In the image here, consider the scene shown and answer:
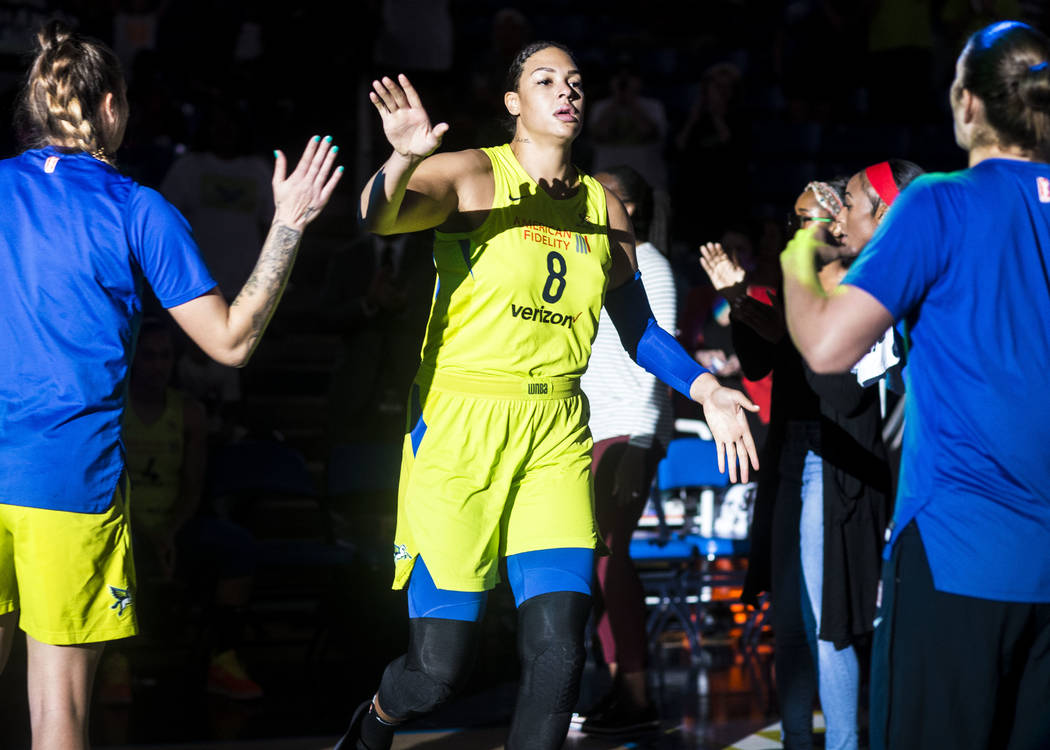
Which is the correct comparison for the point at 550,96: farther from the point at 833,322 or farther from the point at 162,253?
the point at 833,322

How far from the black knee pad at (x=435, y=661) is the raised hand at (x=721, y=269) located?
3.68 ft

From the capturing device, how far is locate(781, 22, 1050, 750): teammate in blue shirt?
2.02 meters

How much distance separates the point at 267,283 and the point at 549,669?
1152 mm

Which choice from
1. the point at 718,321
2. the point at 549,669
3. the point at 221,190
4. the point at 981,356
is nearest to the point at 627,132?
the point at 718,321

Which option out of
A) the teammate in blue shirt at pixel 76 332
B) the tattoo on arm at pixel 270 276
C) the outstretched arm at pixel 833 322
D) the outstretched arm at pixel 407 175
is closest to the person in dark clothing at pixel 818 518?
the outstretched arm at pixel 407 175

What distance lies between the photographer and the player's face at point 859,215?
3.34 metres

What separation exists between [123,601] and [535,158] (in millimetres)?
1529

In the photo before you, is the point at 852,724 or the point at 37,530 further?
the point at 852,724

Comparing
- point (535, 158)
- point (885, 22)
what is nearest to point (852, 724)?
point (535, 158)

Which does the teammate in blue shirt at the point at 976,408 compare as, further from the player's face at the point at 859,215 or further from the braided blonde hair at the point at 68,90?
the braided blonde hair at the point at 68,90

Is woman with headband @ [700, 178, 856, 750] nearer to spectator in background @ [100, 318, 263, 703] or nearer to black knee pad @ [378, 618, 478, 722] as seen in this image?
black knee pad @ [378, 618, 478, 722]

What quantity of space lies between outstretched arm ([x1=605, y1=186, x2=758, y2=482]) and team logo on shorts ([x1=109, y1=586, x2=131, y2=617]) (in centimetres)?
141

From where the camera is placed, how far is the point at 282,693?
5.20 meters

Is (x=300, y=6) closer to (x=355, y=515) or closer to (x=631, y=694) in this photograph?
(x=355, y=515)
